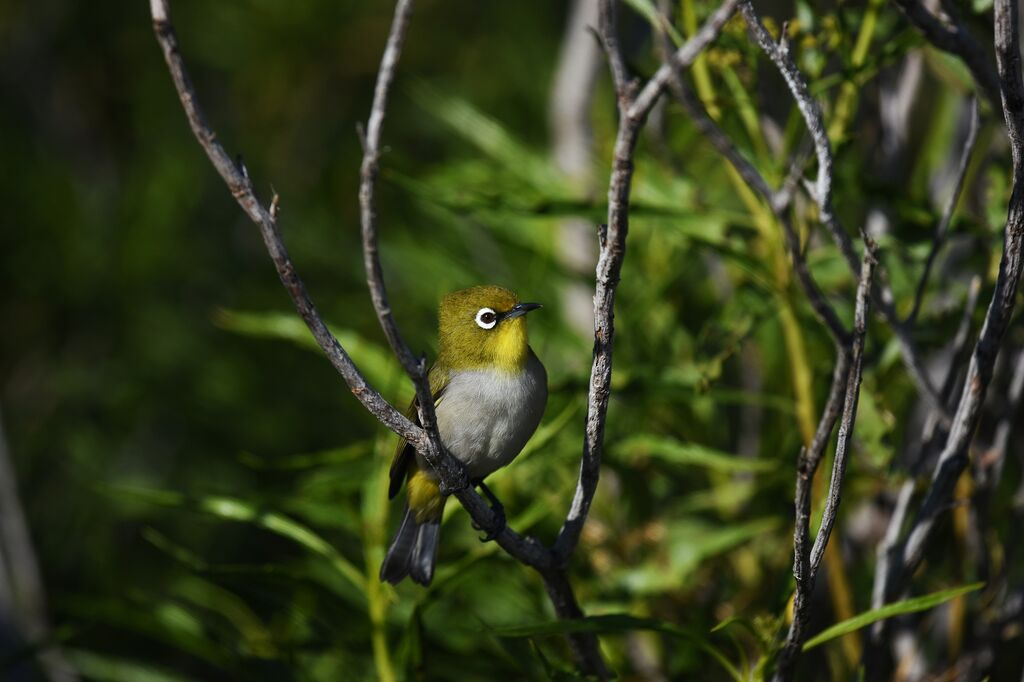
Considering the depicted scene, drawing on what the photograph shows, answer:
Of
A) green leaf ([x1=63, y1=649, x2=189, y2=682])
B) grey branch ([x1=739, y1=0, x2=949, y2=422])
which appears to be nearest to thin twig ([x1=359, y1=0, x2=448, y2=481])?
grey branch ([x1=739, y1=0, x2=949, y2=422])

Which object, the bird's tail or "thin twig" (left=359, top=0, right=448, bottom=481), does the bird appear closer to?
the bird's tail

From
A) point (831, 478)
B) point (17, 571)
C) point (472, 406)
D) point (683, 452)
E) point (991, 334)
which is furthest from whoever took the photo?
point (17, 571)

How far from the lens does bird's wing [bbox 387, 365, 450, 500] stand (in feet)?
7.72

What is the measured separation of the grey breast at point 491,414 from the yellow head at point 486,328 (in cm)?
3

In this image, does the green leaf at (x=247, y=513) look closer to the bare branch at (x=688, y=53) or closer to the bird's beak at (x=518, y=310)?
the bird's beak at (x=518, y=310)

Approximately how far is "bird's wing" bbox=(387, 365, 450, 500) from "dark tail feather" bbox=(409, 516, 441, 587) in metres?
0.10

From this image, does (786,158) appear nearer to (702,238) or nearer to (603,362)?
(702,238)

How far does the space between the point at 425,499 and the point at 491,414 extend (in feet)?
1.09

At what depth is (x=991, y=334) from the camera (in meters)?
1.78

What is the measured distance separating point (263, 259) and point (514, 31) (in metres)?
1.51

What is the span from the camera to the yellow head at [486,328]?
7.88 ft

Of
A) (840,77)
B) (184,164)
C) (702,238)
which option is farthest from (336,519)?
(184,164)

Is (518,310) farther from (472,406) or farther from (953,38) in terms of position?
(953,38)

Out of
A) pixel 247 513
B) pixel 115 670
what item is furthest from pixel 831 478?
pixel 115 670
